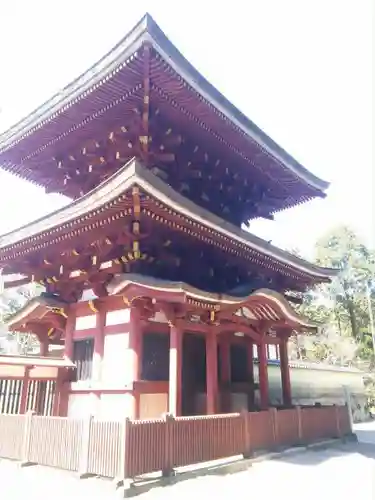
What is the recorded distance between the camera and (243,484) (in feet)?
25.1

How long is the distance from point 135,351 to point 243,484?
337 centimetres

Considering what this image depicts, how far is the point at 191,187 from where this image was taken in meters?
12.6

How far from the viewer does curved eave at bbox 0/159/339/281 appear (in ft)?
25.6

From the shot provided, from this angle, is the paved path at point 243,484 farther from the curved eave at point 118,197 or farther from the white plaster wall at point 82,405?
the curved eave at point 118,197

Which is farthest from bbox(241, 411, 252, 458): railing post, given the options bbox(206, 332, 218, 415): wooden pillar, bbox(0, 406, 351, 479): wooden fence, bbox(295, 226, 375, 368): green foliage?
bbox(295, 226, 375, 368): green foliage

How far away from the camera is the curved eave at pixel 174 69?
892 centimetres

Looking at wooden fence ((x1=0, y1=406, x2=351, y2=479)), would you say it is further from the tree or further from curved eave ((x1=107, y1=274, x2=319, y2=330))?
the tree

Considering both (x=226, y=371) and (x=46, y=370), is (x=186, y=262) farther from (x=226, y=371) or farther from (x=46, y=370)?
(x=46, y=370)

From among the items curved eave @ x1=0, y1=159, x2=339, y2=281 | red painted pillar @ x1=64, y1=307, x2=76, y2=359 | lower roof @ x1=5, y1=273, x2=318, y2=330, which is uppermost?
curved eave @ x1=0, y1=159, x2=339, y2=281

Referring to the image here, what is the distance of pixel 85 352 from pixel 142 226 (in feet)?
13.0

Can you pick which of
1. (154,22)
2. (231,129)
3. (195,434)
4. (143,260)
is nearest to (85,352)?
(143,260)

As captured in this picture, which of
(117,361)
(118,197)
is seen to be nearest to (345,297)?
(117,361)

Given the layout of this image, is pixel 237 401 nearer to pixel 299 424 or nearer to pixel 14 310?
pixel 299 424

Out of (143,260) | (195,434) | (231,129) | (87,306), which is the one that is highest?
(231,129)
